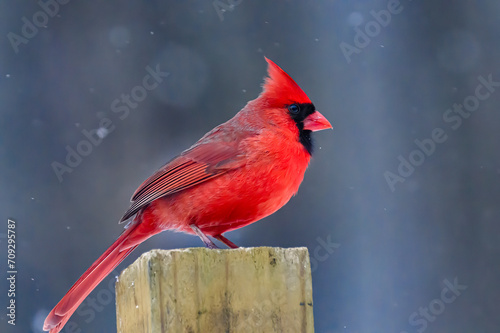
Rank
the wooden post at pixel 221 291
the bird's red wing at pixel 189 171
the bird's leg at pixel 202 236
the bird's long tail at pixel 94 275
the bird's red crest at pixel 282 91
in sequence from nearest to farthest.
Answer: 1. the wooden post at pixel 221 291
2. the bird's long tail at pixel 94 275
3. the bird's leg at pixel 202 236
4. the bird's red wing at pixel 189 171
5. the bird's red crest at pixel 282 91

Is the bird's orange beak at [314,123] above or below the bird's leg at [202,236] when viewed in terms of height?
above

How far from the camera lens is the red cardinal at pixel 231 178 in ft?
5.69

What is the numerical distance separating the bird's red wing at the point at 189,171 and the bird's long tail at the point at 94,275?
2.4 inches

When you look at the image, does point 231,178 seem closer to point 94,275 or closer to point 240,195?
point 240,195

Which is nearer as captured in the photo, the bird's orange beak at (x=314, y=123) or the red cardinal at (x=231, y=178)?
the red cardinal at (x=231, y=178)

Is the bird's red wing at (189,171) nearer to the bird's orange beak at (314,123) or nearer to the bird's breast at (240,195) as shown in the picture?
the bird's breast at (240,195)

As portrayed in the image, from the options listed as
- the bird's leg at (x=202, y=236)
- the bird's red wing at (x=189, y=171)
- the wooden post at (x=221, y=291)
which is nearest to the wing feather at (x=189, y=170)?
the bird's red wing at (x=189, y=171)

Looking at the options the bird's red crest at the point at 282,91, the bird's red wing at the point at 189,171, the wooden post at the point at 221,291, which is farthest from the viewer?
the bird's red crest at the point at 282,91

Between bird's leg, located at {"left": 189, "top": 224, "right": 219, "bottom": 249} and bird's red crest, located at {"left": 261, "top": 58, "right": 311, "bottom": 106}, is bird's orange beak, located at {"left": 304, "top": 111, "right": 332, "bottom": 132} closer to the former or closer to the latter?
bird's red crest, located at {"left": 261, "top": 58, "right": 311, "bottom": 106}

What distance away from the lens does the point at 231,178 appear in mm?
1771

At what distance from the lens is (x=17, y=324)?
9.34 ft

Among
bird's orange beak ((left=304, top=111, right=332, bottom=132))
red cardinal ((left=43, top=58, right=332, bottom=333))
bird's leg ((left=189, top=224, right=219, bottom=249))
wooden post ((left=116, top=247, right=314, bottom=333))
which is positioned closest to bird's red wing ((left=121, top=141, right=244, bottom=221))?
red cardinal ((left=43, top=58, right=332, bottom=333))

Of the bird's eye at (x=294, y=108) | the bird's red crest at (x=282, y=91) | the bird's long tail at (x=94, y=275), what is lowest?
the bird's long tail at (x=94, y=275)

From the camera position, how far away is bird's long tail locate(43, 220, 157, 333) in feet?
4.77
